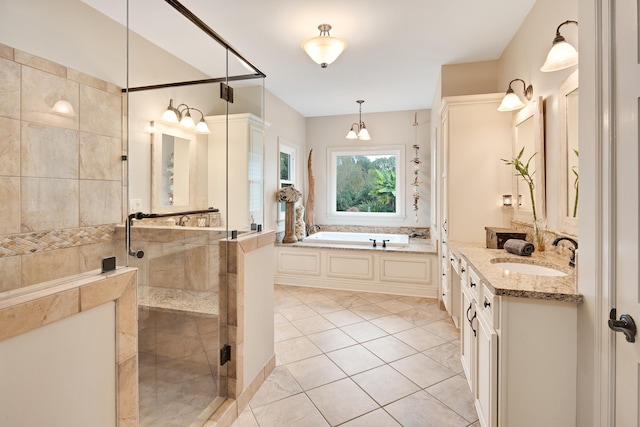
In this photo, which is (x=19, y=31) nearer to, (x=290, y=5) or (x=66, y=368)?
(x=66, y=368)

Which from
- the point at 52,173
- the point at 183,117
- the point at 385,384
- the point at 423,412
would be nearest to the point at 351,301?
the point at 385,384

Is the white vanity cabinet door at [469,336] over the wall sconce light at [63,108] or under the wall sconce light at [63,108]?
under

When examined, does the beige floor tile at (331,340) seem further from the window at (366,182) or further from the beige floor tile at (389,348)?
the window at (366,182)

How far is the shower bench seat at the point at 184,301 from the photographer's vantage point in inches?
77.1

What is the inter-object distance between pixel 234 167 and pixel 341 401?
5.55 feet

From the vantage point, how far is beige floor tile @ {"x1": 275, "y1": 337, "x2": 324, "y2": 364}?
2496mm

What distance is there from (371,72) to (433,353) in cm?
296

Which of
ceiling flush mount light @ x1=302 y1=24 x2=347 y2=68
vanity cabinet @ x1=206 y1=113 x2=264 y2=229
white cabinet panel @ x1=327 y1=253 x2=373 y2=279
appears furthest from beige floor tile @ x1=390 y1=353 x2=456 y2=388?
ceiling flush mount light @ x1=302 y1=24 x2=347 y2=68

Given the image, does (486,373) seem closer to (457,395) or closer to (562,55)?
(457,395)

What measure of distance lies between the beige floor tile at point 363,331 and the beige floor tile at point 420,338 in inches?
7.1

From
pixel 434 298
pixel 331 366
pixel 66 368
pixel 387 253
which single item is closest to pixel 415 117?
pixel 387 253

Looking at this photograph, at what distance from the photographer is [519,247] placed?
2.07m

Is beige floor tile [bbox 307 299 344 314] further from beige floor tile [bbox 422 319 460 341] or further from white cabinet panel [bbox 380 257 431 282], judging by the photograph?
beige floor tile [bbox 422 319 460 341]

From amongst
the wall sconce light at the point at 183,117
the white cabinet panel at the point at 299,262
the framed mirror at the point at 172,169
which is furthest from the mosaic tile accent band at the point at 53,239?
the white cabinet panel at the point at 299,262
